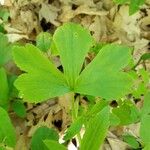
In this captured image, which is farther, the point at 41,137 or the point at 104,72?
the point at 41,137

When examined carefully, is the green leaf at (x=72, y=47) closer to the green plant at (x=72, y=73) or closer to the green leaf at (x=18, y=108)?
the green plant at (x=72, y=73)

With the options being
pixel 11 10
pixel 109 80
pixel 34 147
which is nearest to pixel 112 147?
pixel 34 147

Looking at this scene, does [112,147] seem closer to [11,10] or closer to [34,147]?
[34,147]

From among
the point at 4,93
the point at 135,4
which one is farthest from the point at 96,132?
the point at 135,4

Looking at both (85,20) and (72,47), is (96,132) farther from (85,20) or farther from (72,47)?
(85,20)

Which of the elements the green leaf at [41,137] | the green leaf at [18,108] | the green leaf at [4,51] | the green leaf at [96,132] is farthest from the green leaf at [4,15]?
the green leaf at [96,132]

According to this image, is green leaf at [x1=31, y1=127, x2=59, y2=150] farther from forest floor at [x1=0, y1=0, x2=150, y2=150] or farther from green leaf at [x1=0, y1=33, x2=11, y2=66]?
forest floor at [x1=0, y1=0, x2=150, y2=150]
